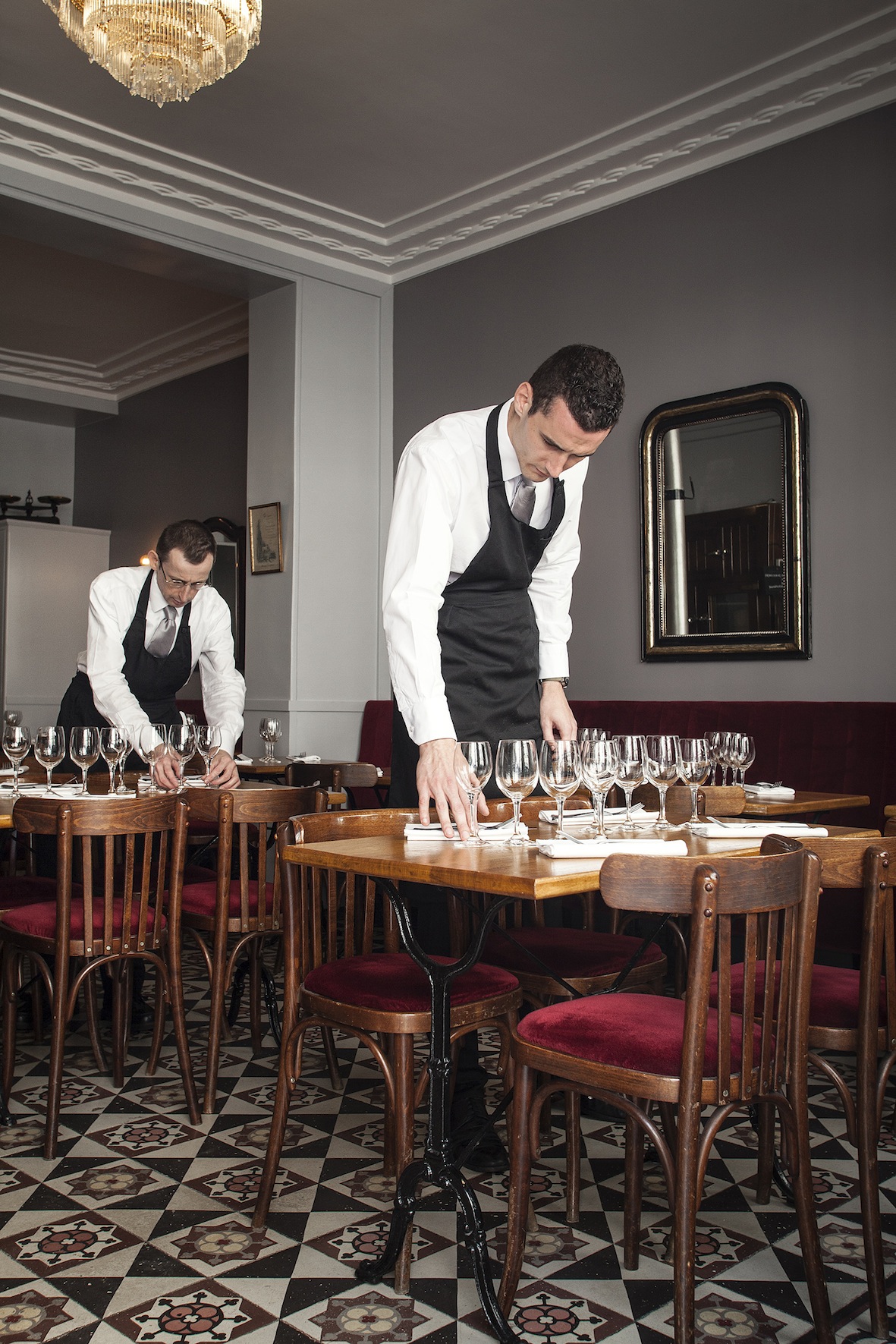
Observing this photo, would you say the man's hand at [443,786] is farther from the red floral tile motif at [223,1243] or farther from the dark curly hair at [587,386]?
the red floral tile motif at [223,1243]

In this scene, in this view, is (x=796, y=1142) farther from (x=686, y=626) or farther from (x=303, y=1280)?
(x=686, y=626)

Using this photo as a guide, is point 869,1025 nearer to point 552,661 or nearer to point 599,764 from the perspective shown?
point 599,764

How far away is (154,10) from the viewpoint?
11.2 feet

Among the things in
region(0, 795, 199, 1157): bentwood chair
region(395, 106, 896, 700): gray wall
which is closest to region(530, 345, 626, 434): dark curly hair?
region(0, 795, 199, 1157): bentwood chair

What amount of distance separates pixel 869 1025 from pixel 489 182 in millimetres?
5010

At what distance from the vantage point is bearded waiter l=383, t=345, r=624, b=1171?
7.36 feet

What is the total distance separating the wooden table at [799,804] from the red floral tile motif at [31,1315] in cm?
207

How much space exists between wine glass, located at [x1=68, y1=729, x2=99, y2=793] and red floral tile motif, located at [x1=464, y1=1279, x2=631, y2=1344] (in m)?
1.87

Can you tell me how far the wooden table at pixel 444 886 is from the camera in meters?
1.69

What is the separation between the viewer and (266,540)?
6434 millimetres

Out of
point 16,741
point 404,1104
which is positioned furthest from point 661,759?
Result: point 16,741

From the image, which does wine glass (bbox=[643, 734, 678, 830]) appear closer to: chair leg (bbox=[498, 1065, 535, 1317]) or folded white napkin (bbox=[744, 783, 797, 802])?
chair leg (bbox=[498, 1065, 535, 1317])

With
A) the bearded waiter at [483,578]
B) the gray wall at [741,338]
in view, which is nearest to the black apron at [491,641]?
the bearded waiter at [483,578]

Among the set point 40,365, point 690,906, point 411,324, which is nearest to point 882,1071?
point 690,906
